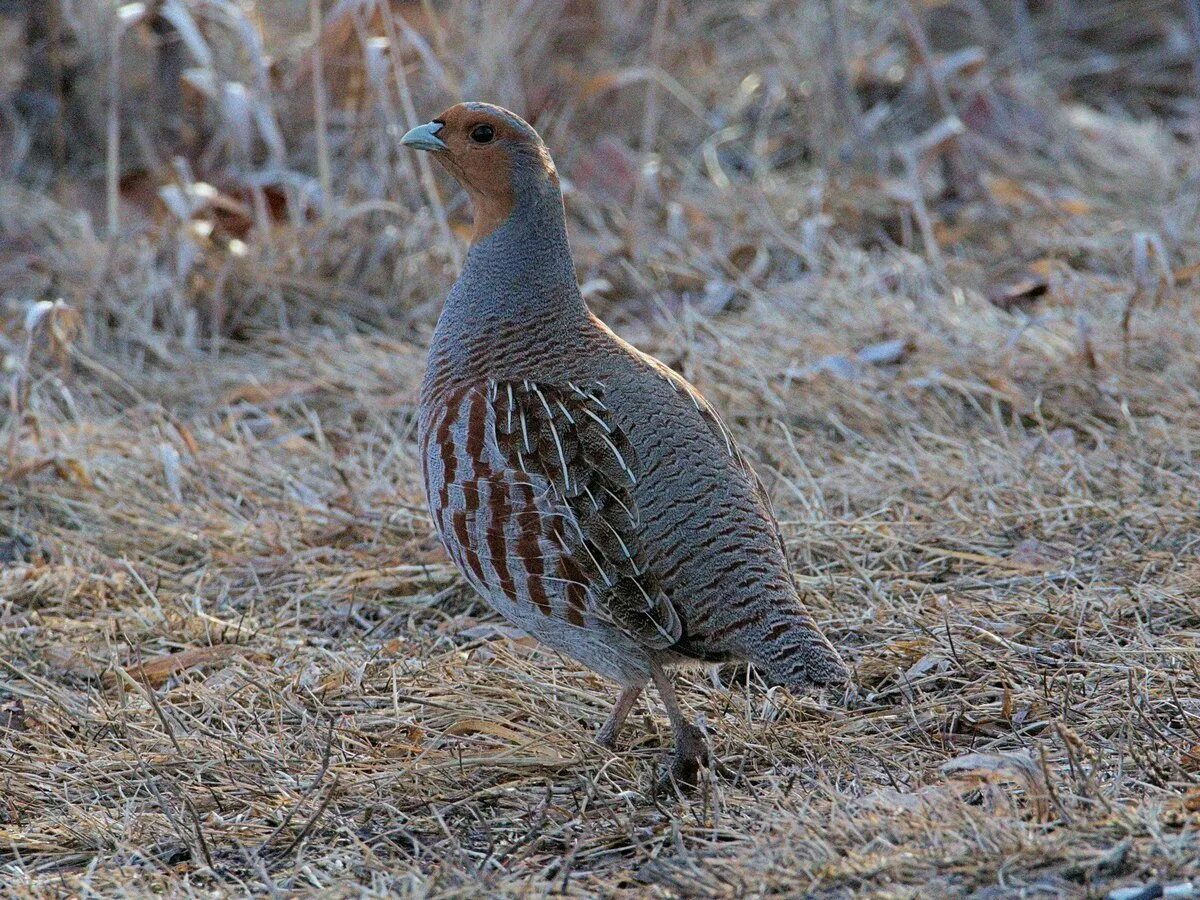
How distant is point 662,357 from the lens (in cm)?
637

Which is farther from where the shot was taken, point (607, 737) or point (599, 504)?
point (607, 737)

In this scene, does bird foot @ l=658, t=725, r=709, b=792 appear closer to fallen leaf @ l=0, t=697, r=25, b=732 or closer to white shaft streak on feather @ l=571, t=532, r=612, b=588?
→ white shaft streak on feather @ l=571, t=532, r=612, b=588

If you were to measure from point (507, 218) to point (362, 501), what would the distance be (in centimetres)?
164

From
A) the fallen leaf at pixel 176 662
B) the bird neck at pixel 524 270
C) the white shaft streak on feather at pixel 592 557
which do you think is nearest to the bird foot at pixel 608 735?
the white shaft streak on feather at pixel 592 557

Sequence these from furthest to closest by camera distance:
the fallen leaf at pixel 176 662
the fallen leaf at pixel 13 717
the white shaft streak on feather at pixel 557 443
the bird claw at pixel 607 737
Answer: the fallen leaf at pixel 176 662, the fallen leaf at pixel 13 717, the bird claw at pixel 607 737, the white shaft streak on feather at pixel 557 443

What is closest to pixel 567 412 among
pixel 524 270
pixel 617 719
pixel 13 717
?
pixel 524 270

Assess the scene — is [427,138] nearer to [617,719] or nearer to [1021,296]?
[617,719]

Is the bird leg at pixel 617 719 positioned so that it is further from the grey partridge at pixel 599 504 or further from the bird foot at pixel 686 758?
the bird foot at pixel 686 758

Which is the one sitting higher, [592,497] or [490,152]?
[490,152]

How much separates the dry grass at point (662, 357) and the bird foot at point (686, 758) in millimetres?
71

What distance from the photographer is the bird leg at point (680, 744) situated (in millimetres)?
3572

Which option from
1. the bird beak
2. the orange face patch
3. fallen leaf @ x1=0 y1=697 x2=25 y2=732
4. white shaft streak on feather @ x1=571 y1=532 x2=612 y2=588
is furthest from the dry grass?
the bird beak

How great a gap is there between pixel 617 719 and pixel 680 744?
0.91ft

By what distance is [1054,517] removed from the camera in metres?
4.87
